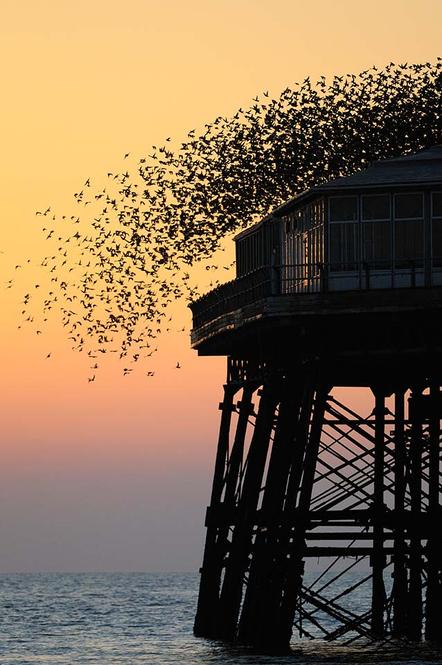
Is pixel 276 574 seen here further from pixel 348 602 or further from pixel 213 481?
pixel 348 602

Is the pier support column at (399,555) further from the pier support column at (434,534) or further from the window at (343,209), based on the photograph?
the window at (343,209)

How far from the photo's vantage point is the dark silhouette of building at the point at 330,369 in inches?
1788

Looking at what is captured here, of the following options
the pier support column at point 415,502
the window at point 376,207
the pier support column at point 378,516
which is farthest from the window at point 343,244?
the pier support column at point 415,502

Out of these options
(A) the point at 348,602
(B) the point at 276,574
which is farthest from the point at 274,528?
(A) the point at 348,602

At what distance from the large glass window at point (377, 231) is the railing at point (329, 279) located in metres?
0.23

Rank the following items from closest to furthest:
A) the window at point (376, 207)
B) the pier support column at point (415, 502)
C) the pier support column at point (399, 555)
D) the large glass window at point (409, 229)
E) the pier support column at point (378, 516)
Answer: the large glass window at point (409, 229) < the window at point (376, 207) < the pier support column at point (378, 516) < the pier support column at point (415, 502) < the pier support column at point (399, 555)

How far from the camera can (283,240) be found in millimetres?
51906

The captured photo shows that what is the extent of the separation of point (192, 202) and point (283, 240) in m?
12.1

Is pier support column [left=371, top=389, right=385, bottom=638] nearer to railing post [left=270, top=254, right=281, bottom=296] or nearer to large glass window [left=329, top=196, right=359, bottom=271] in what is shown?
railing post [left=270, top=254, right=281, bottom=296]

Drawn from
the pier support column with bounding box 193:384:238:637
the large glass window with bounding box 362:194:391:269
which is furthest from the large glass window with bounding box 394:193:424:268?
the pier support column with bounding box 193:384:238:637

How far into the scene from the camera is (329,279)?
45.8 metres

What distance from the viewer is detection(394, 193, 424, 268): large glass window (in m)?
45.7

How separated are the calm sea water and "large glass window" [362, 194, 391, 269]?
8.85 m

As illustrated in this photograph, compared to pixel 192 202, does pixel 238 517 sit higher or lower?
lower
